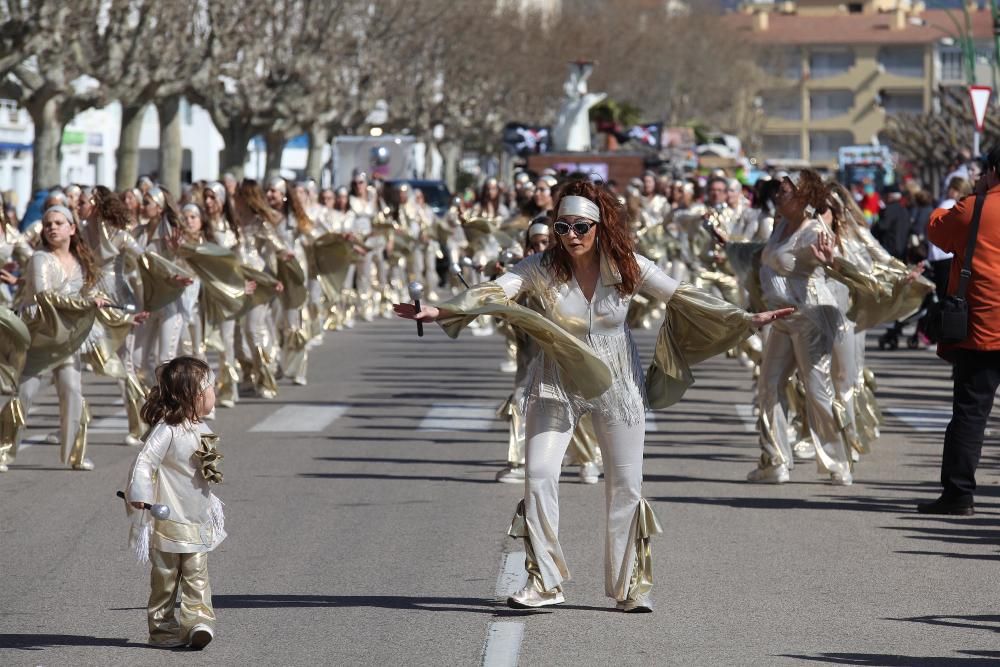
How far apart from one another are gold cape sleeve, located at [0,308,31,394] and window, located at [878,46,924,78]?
137 m

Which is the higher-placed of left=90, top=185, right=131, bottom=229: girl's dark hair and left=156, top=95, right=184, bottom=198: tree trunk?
left=156, top=95, right=184, bottom=198: tree trunk

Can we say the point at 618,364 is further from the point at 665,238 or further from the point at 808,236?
the point at 665,238

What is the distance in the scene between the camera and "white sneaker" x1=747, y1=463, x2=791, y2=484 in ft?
39.3

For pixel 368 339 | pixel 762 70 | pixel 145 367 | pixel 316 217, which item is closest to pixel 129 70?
pixel 368 339

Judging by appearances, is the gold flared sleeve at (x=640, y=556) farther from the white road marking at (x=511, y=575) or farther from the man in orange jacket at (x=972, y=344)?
the man in orange jacket at (x=972, y=344)

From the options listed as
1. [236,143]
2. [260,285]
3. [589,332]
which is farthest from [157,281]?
[236,143]

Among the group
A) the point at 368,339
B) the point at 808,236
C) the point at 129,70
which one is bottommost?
the point at 368,339

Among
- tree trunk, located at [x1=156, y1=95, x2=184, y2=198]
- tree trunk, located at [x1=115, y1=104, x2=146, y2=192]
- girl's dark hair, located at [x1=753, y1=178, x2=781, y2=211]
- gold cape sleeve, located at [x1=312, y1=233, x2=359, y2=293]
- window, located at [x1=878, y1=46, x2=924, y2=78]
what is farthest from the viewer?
window, located at [x1=878, y1=46, x2=924, y2=78]

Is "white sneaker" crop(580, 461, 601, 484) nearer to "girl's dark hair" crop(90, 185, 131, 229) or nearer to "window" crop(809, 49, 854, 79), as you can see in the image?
"girl's dark hair" crop(90, 185, 131, 229)

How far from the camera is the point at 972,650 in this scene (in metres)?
7.32

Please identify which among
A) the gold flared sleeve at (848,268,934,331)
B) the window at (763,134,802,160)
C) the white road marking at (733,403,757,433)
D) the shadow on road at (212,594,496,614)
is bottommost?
the shadow on road at (212,594,496,614)

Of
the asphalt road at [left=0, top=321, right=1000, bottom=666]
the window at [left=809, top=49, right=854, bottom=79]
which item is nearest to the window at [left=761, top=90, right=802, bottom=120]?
the window at [left=809, top=49, right=854, bottom=79]

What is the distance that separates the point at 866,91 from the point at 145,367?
443 ft

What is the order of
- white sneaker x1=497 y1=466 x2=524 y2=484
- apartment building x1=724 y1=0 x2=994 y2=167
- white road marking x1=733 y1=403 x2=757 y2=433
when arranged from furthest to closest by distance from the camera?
apartment building x1=724 y1=0 x2=994 y2=167, white road marking x1=733 y1=403 x2=757 y2=433, white sneaker x1=497 y1=466 x2=524 y2=484
